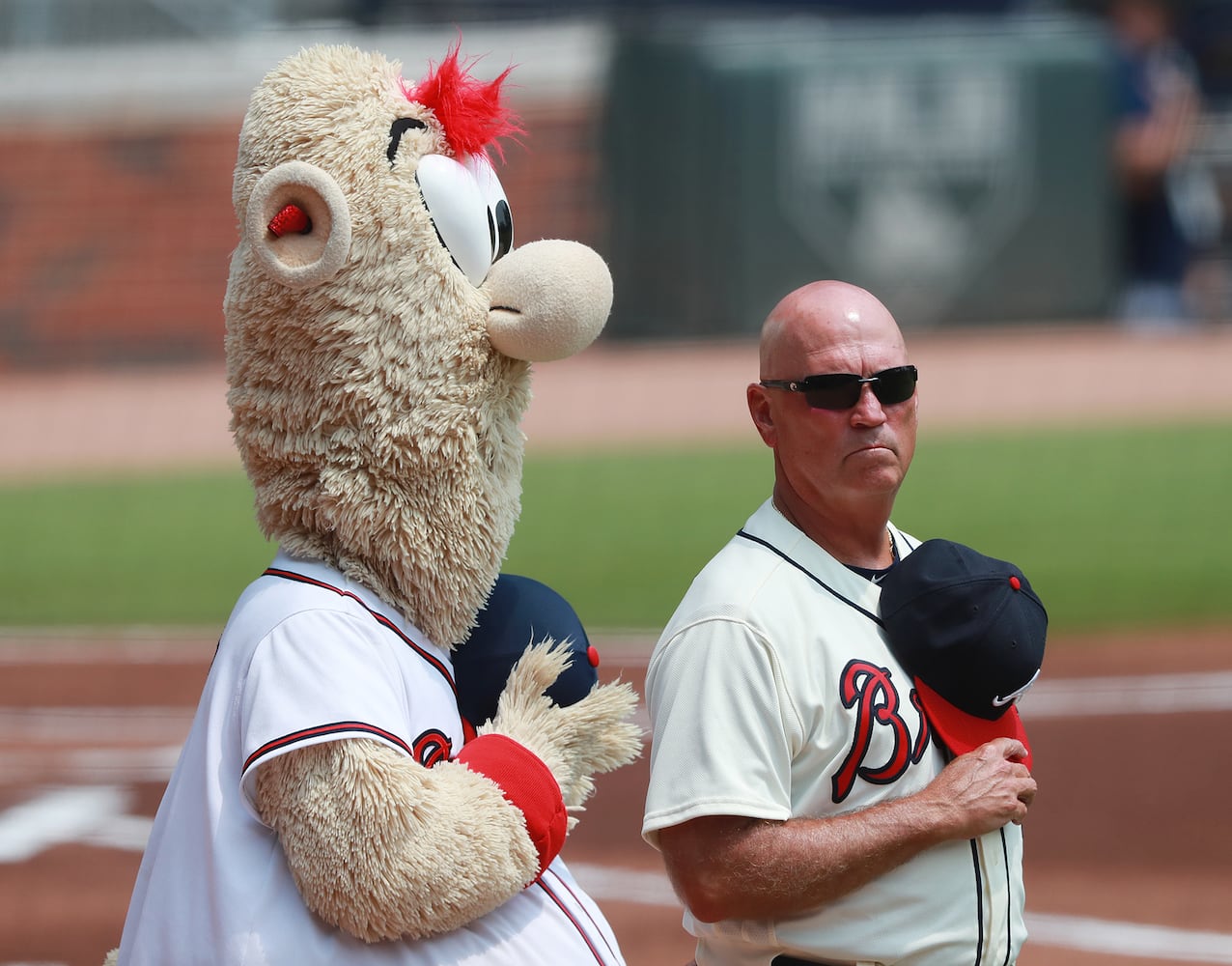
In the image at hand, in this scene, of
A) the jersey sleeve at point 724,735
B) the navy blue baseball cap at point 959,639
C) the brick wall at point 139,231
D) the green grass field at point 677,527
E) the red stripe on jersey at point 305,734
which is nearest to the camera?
the red stripe on jersey at point 305,734

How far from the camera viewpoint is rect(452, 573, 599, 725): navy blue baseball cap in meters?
2.17

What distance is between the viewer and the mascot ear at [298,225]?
200cm

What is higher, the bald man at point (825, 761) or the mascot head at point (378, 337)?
the mascot head at point (378, 337)

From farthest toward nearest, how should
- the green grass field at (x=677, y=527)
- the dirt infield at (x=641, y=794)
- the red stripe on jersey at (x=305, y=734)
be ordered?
1. the green grass field at (x=677, y=527)
2. the dirt infield at (x=641, y=794)
3. the red stripe on jersey at (x=305, y=734)

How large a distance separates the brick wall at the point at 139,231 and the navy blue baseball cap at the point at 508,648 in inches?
629

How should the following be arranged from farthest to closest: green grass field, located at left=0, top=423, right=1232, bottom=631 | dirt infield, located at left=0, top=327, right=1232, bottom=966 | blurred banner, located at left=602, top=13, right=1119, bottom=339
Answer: blurred banner, located at left=602, top=13, right=1119, bottom=339
green grass field, located at left=0, top=423, right=1232, bottom=631
dirt infield, located at left=0, top=327, right=1232, bottom=966

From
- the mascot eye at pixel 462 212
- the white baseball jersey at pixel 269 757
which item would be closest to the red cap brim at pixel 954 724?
the white baseball jersey at pixel 269 757

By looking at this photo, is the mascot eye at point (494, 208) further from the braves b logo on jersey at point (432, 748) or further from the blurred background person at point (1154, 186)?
the blurred background person at point (1154, 186)

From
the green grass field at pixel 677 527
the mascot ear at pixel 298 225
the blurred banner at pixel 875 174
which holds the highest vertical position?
the mascot ear at pixel 298 225

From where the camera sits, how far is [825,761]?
2014 mm

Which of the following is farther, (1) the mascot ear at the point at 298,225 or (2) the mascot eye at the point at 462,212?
(2) the mascot eye at the point at 462,212

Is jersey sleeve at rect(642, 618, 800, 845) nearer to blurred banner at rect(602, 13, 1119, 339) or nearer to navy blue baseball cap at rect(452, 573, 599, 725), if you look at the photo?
navy blue baseball cap at rect(452, 573, 599, 725)

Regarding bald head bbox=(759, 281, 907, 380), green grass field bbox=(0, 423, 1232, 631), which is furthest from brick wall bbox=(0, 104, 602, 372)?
bald head bbox=(759, 281, 907, 380)

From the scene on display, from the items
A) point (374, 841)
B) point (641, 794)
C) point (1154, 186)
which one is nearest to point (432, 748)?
point (374, 841)
